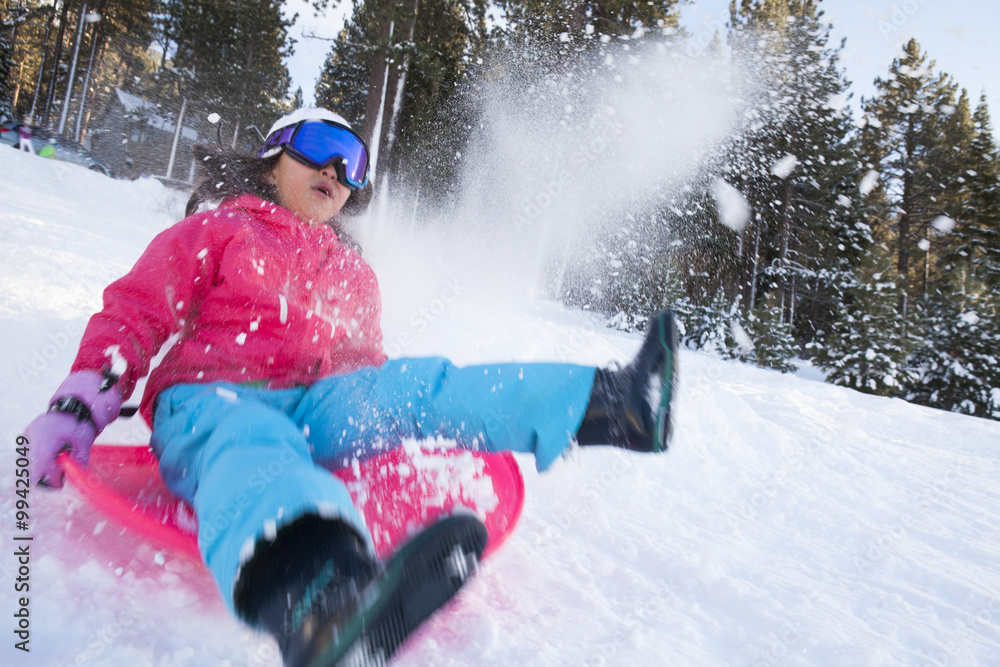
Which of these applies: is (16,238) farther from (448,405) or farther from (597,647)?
(597,647)

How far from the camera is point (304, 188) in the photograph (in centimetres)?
179

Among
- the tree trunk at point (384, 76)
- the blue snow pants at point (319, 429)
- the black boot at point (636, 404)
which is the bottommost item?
the blue snow pants at point (319, 429)

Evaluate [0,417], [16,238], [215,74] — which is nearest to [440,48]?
[16,238]

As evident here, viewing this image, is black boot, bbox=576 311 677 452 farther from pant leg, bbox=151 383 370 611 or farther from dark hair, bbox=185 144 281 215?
dark hair, bbox=185 144 281 215

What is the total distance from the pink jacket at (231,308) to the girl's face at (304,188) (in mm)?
74

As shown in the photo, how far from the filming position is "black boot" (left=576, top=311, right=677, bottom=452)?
110 cm

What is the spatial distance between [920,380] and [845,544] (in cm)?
1230

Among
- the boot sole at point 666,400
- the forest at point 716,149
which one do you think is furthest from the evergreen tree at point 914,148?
the boot sole at point 666,400

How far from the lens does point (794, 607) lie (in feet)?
4.37

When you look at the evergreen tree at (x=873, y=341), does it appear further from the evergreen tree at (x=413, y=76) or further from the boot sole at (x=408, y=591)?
the boot sole at (x=408, y=591)

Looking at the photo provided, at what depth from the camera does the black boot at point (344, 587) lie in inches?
26.3

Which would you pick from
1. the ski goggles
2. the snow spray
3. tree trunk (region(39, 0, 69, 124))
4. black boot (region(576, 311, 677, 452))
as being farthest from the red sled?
tree trunk (region(39, 0, 69, 124))

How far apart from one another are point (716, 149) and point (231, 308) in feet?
41.2

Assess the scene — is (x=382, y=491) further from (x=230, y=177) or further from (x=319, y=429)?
(x=230, y=177)
